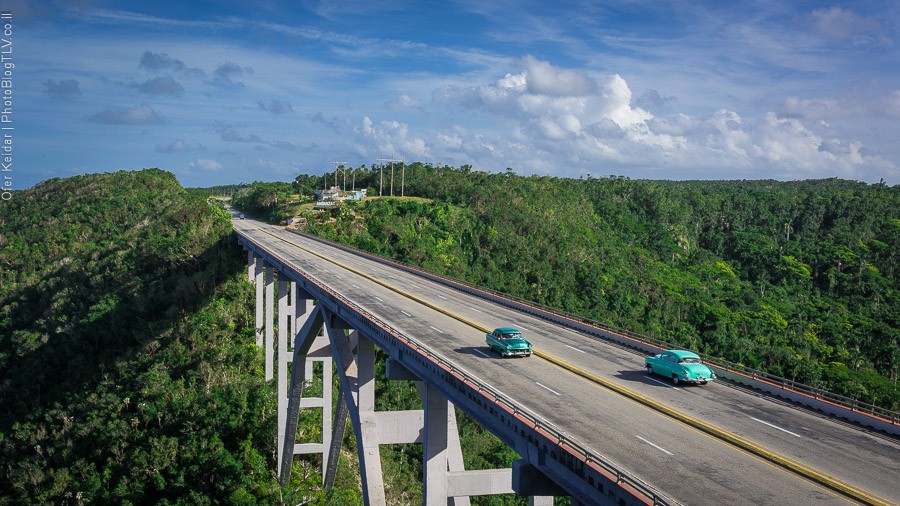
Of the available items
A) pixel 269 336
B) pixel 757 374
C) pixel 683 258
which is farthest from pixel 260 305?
pixel 683 258

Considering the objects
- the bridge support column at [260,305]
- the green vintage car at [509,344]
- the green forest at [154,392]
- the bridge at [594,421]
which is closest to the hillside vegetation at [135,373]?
the green forest at [154,392]

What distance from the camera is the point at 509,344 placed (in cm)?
2705

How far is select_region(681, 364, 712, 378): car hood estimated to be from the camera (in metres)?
23.8

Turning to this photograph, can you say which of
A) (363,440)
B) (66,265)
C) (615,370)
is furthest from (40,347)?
(615,370)

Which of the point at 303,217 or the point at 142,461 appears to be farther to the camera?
the point at 303,217

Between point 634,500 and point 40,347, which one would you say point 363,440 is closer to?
point 634,500

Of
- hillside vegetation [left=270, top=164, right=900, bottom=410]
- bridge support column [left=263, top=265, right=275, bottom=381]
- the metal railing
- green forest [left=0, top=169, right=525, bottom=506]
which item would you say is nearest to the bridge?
the metal railing

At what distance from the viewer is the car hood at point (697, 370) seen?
23.8 meters

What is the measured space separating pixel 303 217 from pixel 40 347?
4568cm

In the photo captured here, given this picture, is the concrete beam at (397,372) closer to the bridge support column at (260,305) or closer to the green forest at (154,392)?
A: the green forest at (154,392)

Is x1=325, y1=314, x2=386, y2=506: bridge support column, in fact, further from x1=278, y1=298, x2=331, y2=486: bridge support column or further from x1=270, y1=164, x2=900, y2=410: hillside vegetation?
x1=270, y1=164, x2=900, y2=410: hillside vegetation

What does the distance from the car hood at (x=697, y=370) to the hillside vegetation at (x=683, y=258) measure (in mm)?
53648

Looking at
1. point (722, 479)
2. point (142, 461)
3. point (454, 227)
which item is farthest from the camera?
point (454, 227)

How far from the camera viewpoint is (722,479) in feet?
49.3
